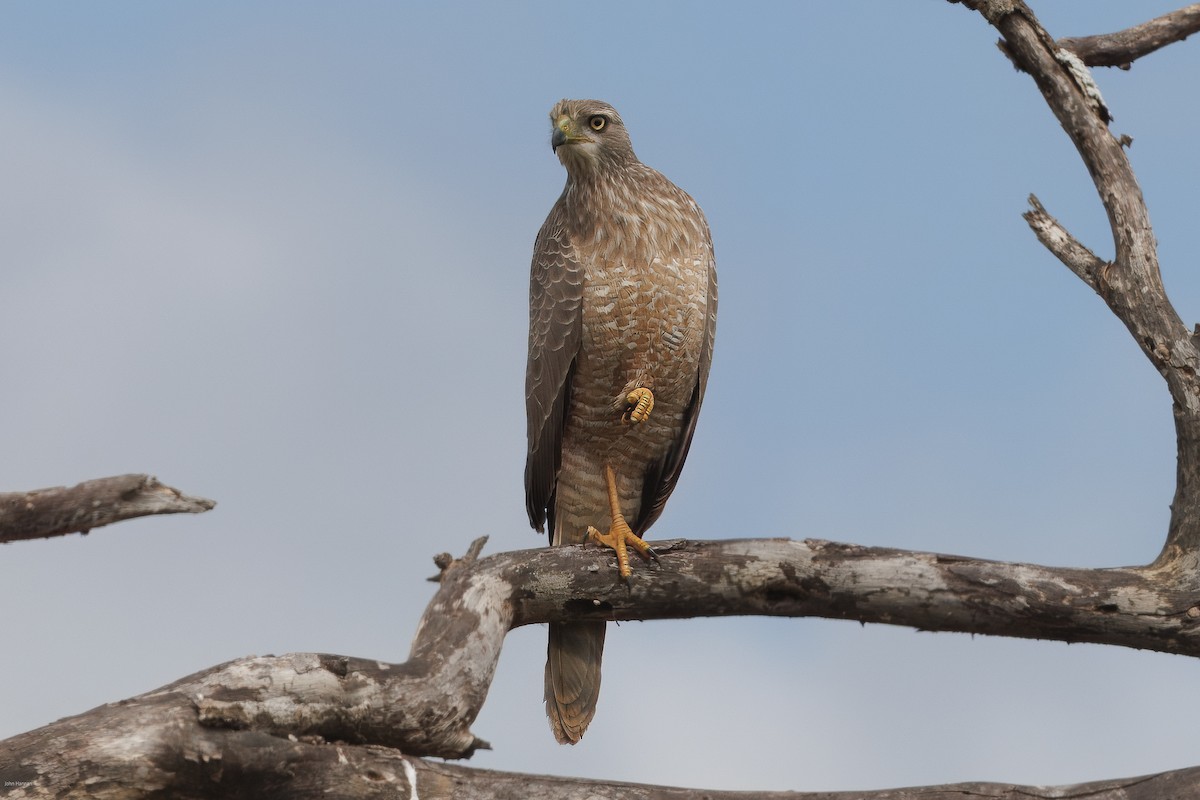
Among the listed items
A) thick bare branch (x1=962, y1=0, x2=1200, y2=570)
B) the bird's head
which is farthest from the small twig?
the bird's head

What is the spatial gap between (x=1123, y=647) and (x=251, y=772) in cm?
363

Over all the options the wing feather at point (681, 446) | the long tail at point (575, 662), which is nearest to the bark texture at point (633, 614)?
the long tail at point (575, 662)

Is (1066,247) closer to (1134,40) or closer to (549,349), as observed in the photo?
(1134,40)

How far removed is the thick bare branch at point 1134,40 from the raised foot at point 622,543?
316 centimetres

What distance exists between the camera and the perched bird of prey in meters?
5.98

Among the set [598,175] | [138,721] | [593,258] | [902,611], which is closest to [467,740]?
[138,721]

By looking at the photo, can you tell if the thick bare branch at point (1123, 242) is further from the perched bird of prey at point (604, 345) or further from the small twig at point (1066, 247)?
the perched bird of prey at point (604, 345)

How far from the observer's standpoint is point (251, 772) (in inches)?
174

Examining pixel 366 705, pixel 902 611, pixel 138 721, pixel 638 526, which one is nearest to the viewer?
pixel 138 721

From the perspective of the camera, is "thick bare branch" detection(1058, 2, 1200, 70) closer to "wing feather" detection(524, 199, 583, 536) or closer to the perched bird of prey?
the perched bird of prey

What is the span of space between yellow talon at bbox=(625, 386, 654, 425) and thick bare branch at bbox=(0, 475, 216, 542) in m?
2.36

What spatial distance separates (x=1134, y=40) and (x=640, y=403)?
10.2 ft

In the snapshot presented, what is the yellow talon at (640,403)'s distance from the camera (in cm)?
592

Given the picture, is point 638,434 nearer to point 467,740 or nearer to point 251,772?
point 467,740
